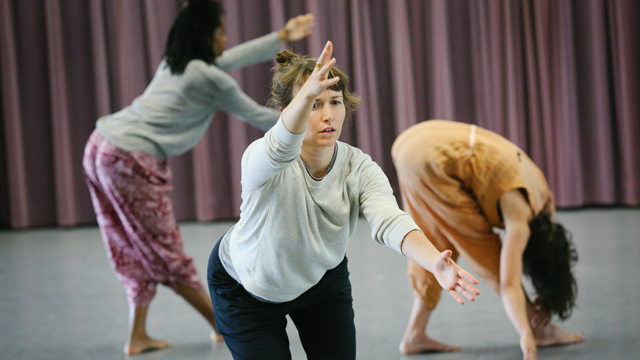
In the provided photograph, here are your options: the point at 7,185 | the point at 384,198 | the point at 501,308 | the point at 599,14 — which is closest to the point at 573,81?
the point at 599,14

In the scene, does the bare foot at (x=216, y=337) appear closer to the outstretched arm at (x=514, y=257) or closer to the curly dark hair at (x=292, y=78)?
the outstretched arm at (x=514, y=257)

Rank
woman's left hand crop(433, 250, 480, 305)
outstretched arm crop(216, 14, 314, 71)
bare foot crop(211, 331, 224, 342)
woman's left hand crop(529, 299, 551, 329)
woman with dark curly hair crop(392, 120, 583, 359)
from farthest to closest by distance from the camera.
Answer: outstretched arm crop(216, 14, 314, 71) → bare foot crop(211, 331, 224, 342) → woman's left hand crop(529, 299, 551, 329) → woman with dark curly hair crop(392, 120, 583, 359) → woman's left hand crop(433, 250, 480, 305)

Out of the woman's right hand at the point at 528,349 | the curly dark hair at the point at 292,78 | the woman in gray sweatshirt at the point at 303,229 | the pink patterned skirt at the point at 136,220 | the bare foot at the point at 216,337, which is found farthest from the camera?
the bare foot at the point at 216,337

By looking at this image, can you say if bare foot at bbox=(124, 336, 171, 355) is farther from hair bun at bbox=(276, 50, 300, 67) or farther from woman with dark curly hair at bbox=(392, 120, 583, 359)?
hair bun at bbox=(276, 50, 300, 67)

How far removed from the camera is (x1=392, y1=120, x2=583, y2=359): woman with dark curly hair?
2.15m

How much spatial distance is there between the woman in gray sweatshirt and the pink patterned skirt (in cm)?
99

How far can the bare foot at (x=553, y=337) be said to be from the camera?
232 cm

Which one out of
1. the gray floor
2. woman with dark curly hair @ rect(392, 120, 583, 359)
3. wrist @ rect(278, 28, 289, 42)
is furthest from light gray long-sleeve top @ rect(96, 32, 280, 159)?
the gray floor

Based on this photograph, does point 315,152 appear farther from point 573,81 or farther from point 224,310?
point 573,81

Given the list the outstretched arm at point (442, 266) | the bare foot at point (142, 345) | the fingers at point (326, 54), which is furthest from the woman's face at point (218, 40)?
the outstretched arm at point (442, 266)

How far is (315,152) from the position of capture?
1.36 metres

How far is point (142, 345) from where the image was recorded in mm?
2486

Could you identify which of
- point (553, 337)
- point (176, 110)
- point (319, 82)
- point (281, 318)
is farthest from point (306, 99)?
point (553, 337)

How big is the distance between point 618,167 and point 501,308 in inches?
126
